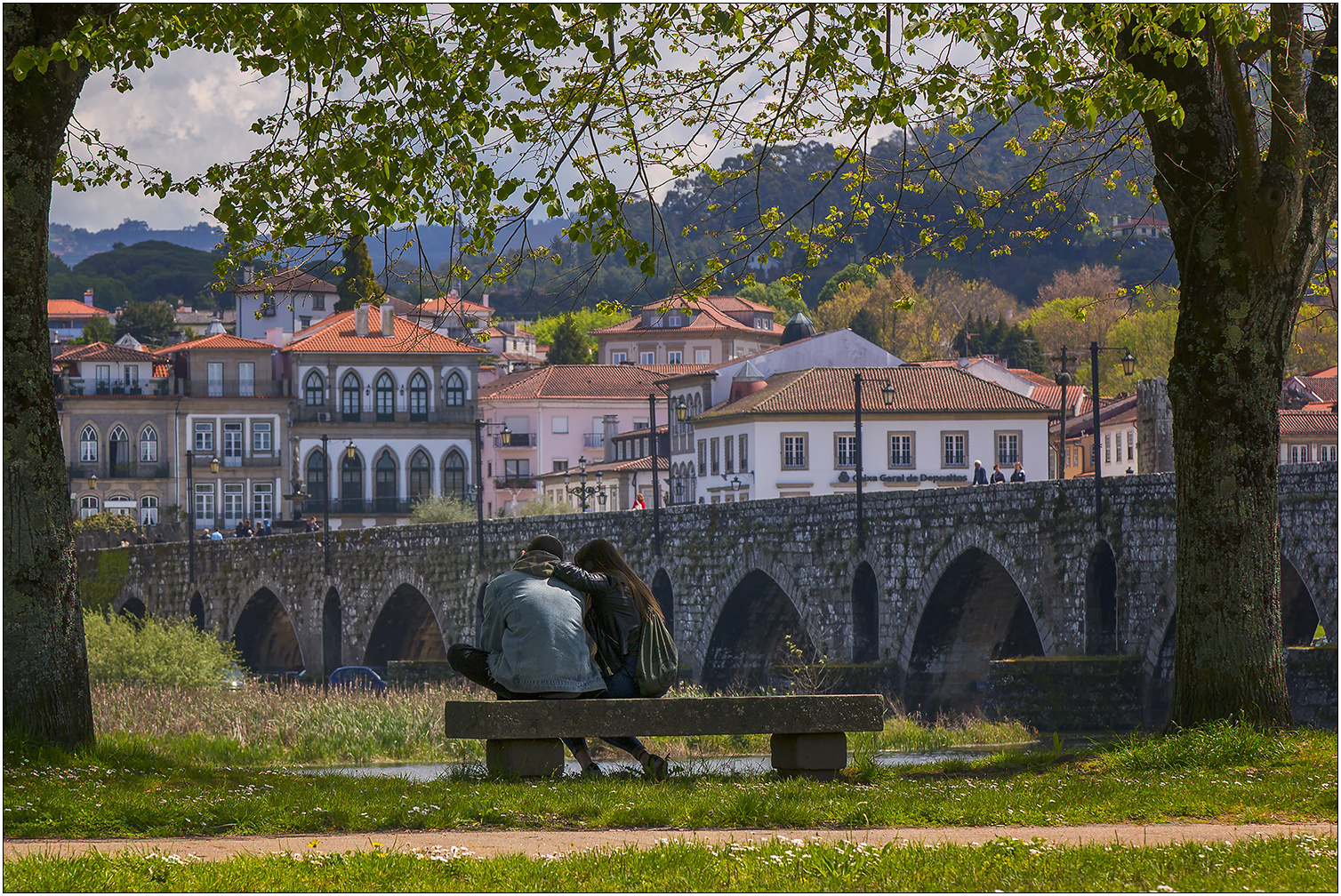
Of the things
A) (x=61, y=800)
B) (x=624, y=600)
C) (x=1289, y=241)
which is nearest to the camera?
(x=61, y=800)

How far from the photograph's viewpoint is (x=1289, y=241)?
1111 centimetres

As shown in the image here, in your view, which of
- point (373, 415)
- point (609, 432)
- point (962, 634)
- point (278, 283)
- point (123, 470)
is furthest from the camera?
point (609, 432)

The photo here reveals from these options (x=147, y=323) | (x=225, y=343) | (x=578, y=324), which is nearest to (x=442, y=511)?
(x=225, y=343)

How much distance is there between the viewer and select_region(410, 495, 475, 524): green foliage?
68625 mm

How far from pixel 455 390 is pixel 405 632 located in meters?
28.6

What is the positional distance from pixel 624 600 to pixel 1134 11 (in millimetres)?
4546

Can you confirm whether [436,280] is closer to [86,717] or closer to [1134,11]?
[86,717]

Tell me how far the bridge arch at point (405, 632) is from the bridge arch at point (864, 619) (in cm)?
1673

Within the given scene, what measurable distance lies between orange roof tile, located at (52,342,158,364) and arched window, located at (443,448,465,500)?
1401 centimetres

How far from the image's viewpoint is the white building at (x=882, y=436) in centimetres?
6538

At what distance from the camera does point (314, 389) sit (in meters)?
79.6

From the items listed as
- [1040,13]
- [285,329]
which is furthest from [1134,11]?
[285,329]

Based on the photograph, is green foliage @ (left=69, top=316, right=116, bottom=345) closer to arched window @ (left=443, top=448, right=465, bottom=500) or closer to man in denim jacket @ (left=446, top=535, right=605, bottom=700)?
arched window @ (left=443, top=448, right=465, bottom=500)

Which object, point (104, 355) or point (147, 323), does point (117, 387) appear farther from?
point (147, 323)
